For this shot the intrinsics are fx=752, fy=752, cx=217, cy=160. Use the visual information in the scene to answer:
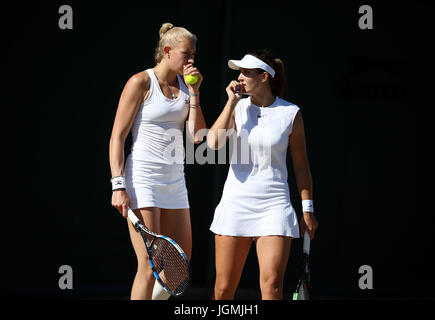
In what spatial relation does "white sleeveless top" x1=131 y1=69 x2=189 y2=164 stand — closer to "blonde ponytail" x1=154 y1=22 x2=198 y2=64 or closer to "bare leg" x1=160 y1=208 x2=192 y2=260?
"blonde ponytail" x1=154 y1=22 x2=198 y2=64

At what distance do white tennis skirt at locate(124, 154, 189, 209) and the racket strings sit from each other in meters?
0.27

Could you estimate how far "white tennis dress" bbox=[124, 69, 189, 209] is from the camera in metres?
4.05

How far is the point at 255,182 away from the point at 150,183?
566 mm

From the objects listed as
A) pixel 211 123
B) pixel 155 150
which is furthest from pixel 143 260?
pixel 211 123

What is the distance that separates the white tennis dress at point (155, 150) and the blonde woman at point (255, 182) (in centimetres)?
23

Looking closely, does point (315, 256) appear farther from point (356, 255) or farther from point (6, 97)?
point (6, 97)

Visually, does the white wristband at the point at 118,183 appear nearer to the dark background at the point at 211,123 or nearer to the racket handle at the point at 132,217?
the racket handle at the point at 132,217

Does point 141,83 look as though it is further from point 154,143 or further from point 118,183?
point 118,183

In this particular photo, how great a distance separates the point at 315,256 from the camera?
22.8ft

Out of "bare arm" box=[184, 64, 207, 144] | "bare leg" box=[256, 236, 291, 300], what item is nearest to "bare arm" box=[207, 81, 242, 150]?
"bare arm" box=[184, 64, 207, 144]

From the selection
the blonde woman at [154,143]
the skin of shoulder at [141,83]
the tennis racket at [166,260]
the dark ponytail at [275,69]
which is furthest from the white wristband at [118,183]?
the dark ponytail at [275,69]
